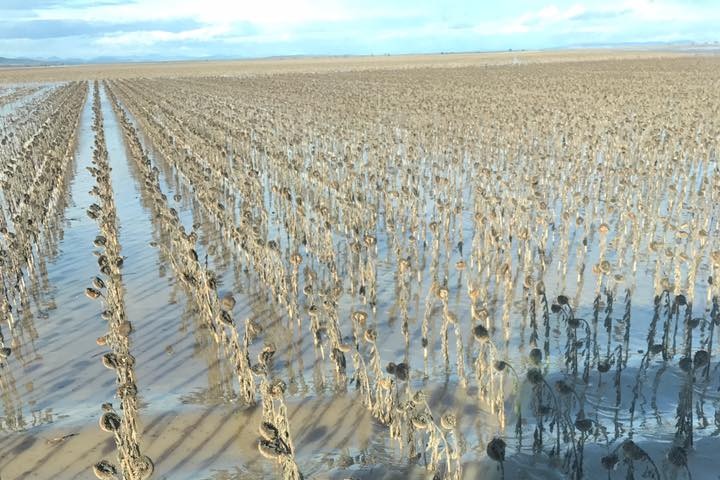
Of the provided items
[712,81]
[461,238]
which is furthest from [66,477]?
[712,81]

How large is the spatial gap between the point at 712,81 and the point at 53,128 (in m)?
Answer: 47.4

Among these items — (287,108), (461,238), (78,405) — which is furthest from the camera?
(287,108)

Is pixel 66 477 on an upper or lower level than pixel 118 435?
lower

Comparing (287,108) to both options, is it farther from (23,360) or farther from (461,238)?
(23,360)

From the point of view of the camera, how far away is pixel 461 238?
12.6 metres

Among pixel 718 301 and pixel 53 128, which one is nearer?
pixel 718 301

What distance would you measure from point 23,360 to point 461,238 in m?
8.38

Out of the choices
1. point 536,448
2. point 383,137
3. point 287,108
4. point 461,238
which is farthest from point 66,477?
point 287,108

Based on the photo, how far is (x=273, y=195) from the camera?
16.6m

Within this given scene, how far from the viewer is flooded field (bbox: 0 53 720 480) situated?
612 cm

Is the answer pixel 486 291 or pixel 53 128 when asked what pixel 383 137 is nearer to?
pixel 486 291

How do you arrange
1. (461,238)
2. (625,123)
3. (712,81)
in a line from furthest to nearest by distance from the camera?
(712,81)
(625,123)
(461,238)

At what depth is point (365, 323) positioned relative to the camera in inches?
362

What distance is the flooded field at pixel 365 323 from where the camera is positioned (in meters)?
6.12
